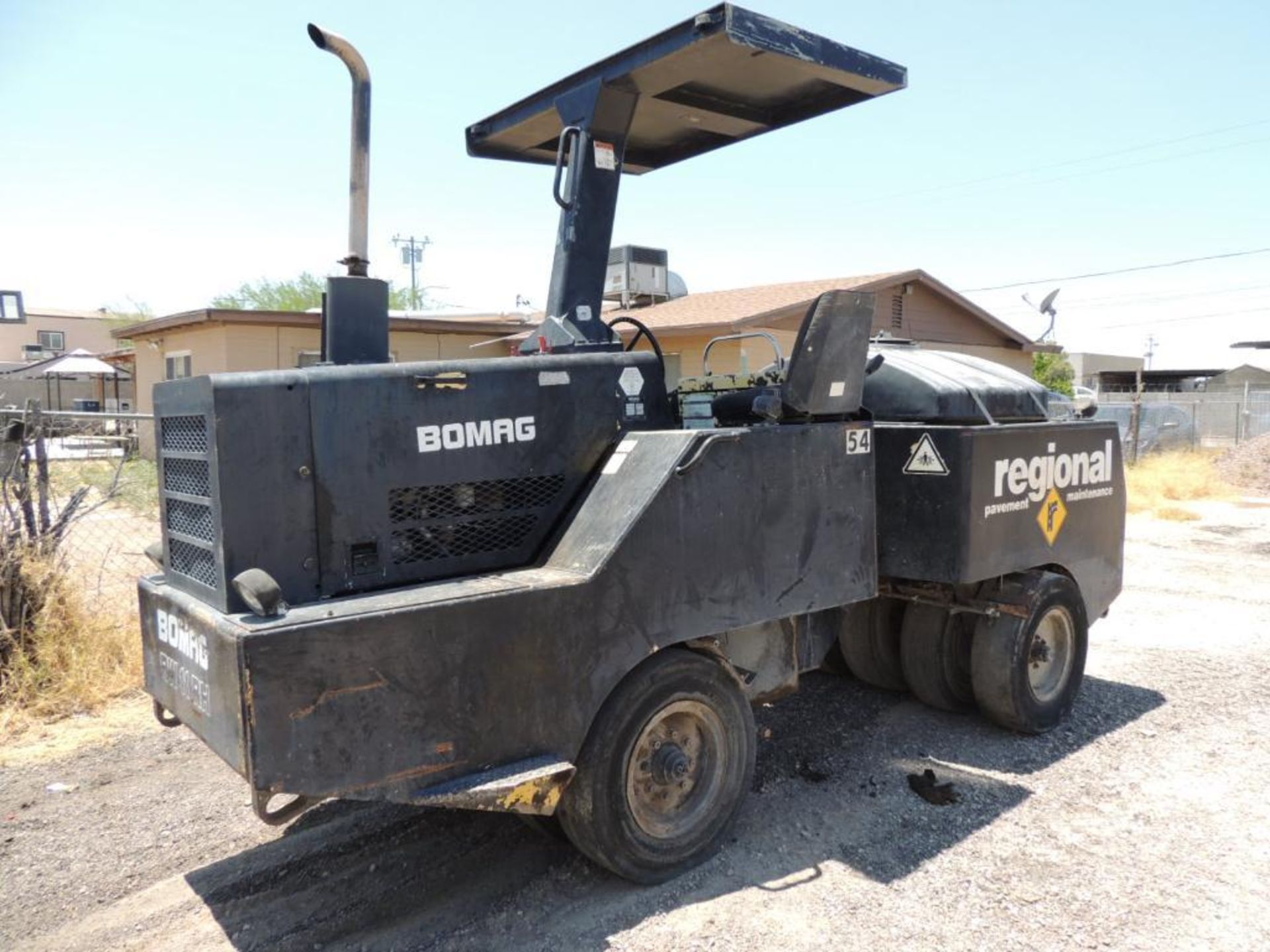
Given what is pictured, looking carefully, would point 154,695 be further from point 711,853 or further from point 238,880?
point 711,853

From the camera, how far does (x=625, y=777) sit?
353cm

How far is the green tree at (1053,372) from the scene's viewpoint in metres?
28.9

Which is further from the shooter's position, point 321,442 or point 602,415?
point 602,415

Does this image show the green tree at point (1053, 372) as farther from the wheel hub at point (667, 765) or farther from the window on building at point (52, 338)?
the window on building at point (52, 338)

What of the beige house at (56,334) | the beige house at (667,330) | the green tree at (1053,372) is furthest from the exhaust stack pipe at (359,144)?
the beige house at (56,334)

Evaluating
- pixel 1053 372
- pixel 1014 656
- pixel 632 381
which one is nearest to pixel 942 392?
pixel 1014 656

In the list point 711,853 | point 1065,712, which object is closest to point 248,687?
point 711,853

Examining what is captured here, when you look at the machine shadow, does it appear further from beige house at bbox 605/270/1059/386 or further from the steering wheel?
beige house at bbox 605/270/1059/386

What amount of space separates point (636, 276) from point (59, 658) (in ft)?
13.8

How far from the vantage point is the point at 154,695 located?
3.61 meters

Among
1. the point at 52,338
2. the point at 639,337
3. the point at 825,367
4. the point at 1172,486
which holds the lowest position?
the point at 1172,486

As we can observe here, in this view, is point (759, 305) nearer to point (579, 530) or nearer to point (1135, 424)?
point (1135, 424)

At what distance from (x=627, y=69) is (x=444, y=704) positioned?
9.15 feet

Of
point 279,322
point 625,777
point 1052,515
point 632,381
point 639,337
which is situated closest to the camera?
point 625,777
